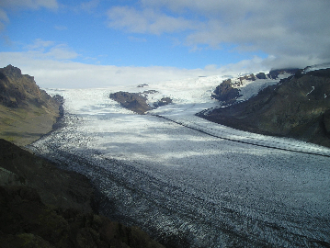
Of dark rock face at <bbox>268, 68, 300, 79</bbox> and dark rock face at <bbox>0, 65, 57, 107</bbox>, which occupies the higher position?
dark rock face at <bbox>268, 68, 300, 79</bbox>

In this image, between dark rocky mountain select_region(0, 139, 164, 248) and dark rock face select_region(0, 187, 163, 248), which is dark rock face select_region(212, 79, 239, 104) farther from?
dark rock face select_region(0, 187, 163, 248)

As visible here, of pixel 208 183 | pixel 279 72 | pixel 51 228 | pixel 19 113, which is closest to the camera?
pixel 51 228

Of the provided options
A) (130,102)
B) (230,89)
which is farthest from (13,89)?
(230,89)

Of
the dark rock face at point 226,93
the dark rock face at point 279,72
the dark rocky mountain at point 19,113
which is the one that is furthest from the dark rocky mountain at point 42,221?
the dark rock face at point 279,72

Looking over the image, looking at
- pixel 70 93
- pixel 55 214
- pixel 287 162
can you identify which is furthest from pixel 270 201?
pixel 70 93

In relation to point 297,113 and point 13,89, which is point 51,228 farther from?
point 13,89

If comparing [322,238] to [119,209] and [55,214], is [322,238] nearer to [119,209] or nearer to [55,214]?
[119,209]

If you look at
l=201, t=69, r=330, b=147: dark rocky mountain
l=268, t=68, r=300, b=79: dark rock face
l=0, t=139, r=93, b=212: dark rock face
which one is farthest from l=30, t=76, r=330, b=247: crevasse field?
l=268, t=68, r=300, b=79: dark rock face
